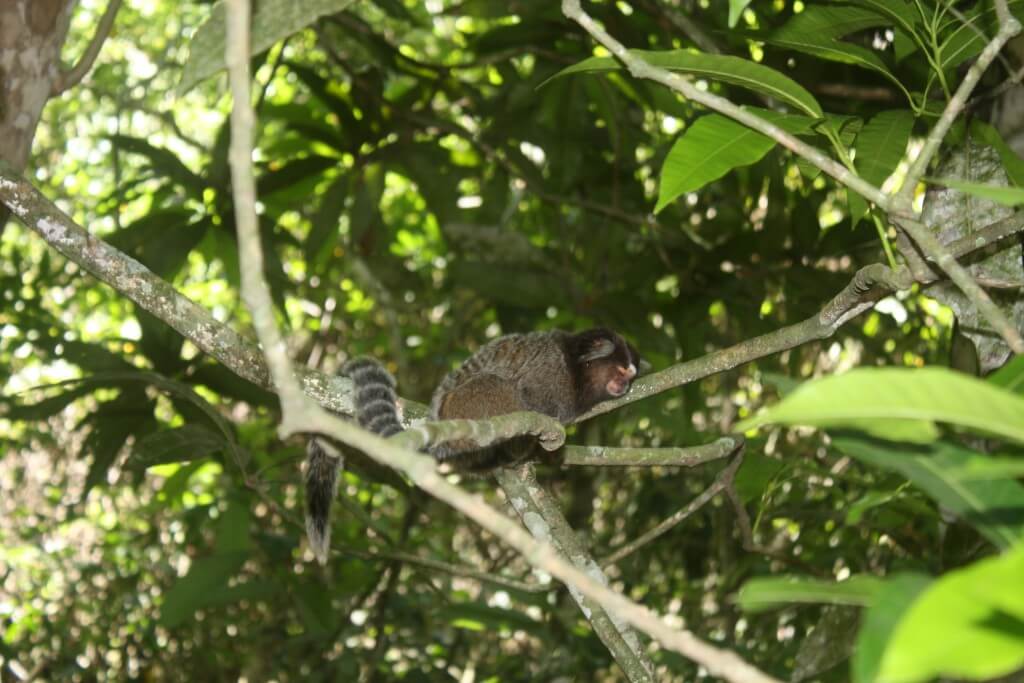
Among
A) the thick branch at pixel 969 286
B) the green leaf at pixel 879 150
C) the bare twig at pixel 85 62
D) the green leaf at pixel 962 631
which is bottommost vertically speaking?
the green leaf at pixel 962 631

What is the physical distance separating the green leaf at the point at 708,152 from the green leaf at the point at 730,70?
0.25 ft

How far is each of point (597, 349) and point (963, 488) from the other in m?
2.50

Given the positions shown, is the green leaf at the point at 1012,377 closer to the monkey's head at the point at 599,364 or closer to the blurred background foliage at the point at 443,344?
the blurred background foliage at the point at 443,344

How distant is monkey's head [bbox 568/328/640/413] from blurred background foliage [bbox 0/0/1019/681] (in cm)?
31

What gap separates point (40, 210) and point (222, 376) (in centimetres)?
137

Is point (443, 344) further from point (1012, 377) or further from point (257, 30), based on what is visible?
point (1012, 377)

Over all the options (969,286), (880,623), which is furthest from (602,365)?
(880,623)

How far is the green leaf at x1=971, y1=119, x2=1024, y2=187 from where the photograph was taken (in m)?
2.10

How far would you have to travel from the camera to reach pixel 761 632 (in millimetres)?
4961

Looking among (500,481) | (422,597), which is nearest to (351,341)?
(422,597)

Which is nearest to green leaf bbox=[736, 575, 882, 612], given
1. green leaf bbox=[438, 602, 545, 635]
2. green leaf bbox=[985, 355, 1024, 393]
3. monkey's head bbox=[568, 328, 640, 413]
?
green leaf bbox=[985, 355, 1024, 393]

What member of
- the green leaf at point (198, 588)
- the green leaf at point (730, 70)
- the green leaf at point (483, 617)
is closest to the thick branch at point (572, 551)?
the green leaf at point (730, 70)

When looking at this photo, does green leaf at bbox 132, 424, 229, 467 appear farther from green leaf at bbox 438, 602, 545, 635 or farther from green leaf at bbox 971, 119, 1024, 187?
green leaf at bbox 971, 119, 1024, 187

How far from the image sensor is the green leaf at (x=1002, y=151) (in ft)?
6.88
